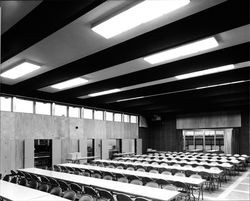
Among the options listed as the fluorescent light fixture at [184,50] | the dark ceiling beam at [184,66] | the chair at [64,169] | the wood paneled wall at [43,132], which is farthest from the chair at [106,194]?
the wood paneled wall at [43,132]

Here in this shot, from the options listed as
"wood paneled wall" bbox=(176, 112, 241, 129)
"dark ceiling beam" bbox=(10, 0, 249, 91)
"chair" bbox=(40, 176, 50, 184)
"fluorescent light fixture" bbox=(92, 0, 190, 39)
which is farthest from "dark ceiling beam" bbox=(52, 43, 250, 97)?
"wood paneled wall" bbox=(176, 112, 241, 129)

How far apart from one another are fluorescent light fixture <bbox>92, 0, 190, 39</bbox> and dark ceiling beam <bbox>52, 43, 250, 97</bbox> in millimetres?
2816

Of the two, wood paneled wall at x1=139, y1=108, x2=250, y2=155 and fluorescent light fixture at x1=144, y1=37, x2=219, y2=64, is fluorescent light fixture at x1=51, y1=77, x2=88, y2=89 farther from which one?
wood paneled wall at x1=139, y1=108, x2=250, y2=155

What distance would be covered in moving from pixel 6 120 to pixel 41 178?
4844mm

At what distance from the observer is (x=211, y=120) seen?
18875 millimetres

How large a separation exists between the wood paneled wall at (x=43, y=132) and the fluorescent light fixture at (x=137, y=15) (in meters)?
8.38

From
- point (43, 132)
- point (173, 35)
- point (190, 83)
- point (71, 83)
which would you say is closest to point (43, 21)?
point (173, 35)

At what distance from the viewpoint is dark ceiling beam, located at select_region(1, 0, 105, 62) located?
3738 mm

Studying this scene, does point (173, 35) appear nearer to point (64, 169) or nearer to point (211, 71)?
point (211, 71)

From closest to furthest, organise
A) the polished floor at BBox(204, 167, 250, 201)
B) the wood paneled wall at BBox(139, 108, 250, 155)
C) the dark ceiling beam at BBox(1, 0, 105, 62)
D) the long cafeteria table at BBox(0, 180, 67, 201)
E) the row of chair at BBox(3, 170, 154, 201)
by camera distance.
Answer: the dark ceiling beam at BBox(1, 0, 105, 62) → the long cafeteria table at BBox(0, 180, 67, 201) → the row of chair at BBox(3, 170, 154, 201) → the polished floor at BBox(204, 167, 250, 201) → the wood paneled wall at BBox(139, 108, 250, 155)

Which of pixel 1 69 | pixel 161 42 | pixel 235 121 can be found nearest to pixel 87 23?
pixel 161 42

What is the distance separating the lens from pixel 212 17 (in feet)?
13.9

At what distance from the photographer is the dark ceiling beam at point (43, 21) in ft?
12.3

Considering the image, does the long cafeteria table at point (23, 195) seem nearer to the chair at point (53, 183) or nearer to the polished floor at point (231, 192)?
the chair at point (53, 183)
